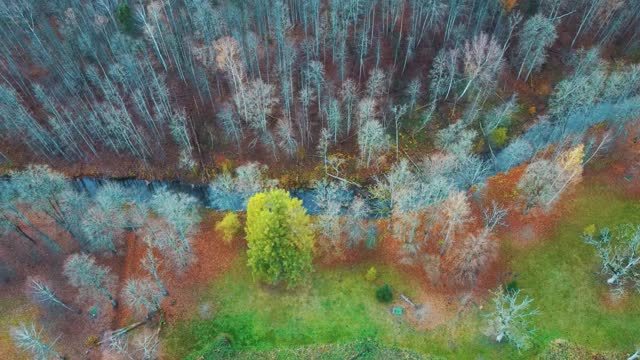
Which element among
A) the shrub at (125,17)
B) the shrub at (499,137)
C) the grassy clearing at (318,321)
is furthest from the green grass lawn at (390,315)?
the shrub at (125,17)

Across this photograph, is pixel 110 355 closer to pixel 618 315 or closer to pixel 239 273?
pixel 239 273

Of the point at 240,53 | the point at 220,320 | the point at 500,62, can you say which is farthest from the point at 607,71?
the point at 220,320

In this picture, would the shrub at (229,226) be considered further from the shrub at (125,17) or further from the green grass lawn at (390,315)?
the shrub at (125,17)

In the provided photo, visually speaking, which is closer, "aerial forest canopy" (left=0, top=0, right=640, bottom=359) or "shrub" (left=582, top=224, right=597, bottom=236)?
"aerial forest canopy" (left=0, top=0, right=640, bottom=359)

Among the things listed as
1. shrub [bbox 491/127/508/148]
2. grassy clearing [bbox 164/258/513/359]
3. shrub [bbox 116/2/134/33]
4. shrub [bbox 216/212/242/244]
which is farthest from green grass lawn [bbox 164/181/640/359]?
shrub [bbox 116/2/134/33]

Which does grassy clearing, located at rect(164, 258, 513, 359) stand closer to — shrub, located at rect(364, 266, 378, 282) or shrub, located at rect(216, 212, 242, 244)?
shrub, located at rect(364, 266, 378, 282)

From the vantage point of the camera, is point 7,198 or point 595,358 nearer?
point 595,358
